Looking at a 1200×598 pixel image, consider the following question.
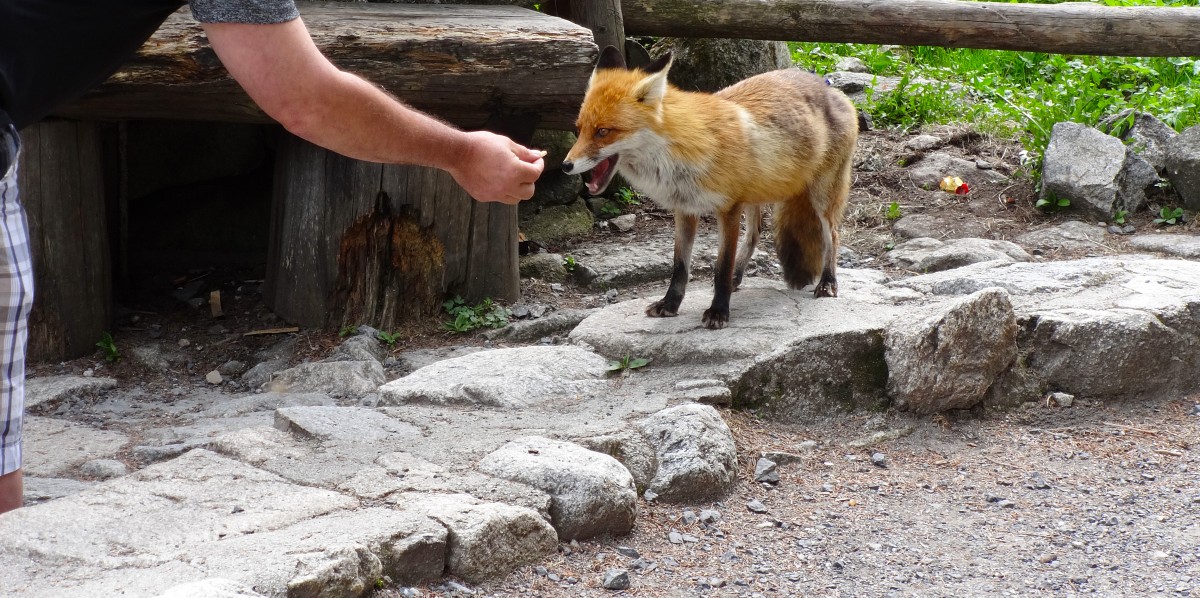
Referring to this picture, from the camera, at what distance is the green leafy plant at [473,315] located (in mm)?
5062

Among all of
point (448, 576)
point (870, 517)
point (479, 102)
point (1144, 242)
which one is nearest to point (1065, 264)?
point (1144, 242)

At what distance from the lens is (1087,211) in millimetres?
6285

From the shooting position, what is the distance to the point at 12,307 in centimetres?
231

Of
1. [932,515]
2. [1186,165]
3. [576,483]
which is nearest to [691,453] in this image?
[576,483]

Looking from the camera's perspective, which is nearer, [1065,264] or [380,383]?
[380,383]

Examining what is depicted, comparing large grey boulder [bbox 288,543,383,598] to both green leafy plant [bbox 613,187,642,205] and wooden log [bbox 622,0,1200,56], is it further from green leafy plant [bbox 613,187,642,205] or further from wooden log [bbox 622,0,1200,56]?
green leafy plant [bbox 613,187,642,205]

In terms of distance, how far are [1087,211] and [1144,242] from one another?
0.52 meters

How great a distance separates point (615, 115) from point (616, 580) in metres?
2.00

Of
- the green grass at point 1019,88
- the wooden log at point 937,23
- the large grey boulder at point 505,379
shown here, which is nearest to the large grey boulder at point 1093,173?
the green grass at point 1019,88

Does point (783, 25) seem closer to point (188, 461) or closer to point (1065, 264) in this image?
point (1065, 264)

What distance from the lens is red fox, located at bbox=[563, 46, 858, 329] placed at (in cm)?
420

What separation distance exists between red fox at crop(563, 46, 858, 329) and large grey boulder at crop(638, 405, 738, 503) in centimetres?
94

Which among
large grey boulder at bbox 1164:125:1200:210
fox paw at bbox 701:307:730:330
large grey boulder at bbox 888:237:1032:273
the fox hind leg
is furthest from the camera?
large grey boulder at bbox 1164:125:1200:210

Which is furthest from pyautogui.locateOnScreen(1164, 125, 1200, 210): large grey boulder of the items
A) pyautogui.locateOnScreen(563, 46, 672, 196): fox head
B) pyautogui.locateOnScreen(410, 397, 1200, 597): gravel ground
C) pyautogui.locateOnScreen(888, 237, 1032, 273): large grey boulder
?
pyautogui.locateOnScreen(563, 46, 672, 196): fox head
